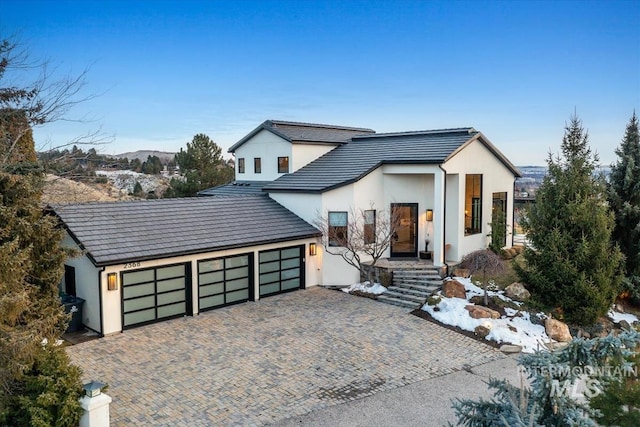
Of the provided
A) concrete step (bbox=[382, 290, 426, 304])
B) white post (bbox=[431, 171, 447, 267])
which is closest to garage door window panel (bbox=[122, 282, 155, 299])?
concrete step (bbox=[382, 290, 426, 304])

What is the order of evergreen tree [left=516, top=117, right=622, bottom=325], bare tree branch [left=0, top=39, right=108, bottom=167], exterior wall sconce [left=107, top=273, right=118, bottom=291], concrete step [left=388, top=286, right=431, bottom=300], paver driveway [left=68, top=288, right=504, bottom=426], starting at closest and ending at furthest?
paver driveway [left=68, top=288, right=504, bottom=426] < bare tree branch [left=0, top=39, right=108, bottom=167] < exterior wall sconce [left=107, top=273, right=118, bottom=291] < evergreen tree [left=516, top=117, right=622, bottom=325] < concrete step [left=388, top=286, right=431, bottom=300]

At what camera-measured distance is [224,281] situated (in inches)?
620

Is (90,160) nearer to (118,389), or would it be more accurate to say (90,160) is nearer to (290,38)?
(118,389)

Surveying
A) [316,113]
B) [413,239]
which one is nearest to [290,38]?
[316,113]

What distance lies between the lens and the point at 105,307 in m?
12.9

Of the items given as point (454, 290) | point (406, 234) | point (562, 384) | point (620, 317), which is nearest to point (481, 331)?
point (454, 290)

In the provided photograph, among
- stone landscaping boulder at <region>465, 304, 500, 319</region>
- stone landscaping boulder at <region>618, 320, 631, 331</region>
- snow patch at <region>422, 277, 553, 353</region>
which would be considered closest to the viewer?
snow patch at <region>422, 277, 553, 353</region>

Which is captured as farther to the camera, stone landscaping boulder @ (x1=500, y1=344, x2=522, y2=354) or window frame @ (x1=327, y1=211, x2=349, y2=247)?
window frame @ (x1=327, y1=211, x2=349, y2=247)

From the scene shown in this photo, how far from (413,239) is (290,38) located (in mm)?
12476

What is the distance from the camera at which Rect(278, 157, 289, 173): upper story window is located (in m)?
22.8

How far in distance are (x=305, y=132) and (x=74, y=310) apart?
14.8m

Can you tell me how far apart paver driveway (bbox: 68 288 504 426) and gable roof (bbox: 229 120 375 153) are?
9918 mm

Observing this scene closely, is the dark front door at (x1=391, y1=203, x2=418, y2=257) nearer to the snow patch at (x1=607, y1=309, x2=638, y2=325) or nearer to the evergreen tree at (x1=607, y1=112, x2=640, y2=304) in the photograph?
the evergreen tree at (x1=607, y1=112, x2=640, y2=304)

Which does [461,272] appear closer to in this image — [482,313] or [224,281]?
[482,313]
